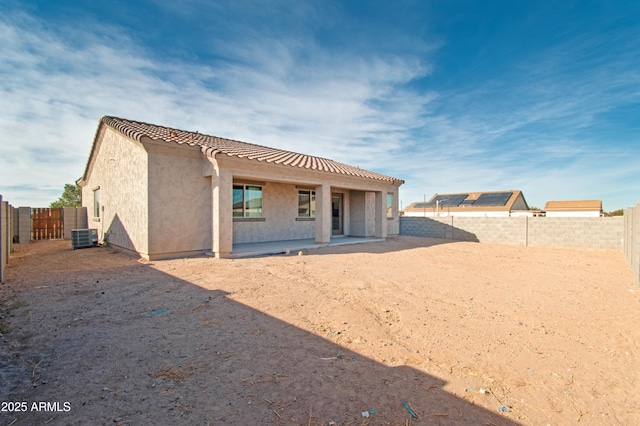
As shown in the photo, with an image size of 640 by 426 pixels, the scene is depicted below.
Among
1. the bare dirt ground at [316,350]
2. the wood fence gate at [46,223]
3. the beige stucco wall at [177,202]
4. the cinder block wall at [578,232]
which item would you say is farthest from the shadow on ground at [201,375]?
the wood fence gate at [46,223]

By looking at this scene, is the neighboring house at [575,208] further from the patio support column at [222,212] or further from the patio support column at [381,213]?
the patio support column at [222,212]

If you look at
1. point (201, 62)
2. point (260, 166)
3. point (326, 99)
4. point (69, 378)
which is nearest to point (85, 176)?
point (201, 62)

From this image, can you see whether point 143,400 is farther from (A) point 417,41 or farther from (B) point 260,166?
(A) point 417,41

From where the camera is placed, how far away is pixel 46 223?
17266mm

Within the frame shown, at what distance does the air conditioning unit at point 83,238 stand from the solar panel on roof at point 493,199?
33646mm

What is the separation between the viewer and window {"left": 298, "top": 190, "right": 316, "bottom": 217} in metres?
14.9

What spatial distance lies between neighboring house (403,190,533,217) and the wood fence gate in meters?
32.6

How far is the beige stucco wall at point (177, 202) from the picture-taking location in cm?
930

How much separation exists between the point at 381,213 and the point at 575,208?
24359mm

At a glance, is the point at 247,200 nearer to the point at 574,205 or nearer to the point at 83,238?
the point at 83,238

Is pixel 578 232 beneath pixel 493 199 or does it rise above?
beneath

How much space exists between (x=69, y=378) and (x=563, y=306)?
7.66 m

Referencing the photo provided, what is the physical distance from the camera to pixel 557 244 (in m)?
14.5

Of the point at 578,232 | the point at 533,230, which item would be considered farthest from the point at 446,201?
the point at 578,232
